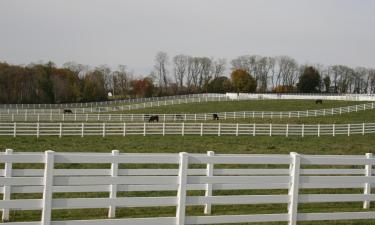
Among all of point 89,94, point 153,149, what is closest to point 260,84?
point 89,94

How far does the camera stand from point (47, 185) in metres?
6.62

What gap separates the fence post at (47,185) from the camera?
6562 mm

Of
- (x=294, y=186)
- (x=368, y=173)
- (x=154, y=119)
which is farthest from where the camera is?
(x=154, y=119)

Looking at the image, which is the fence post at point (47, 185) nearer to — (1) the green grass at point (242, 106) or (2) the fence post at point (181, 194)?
(2) the fence post at point (181, 194)

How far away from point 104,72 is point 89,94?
3533cm

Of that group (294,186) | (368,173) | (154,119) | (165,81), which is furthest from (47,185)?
(165,81)

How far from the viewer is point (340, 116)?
59562 millimetres

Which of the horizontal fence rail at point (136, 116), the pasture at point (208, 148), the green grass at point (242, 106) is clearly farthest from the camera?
the green grass at point (242, 106)

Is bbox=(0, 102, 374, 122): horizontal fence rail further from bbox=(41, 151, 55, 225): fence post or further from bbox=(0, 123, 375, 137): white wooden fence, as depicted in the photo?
bbox=(41, 151, 55, 225): fence post

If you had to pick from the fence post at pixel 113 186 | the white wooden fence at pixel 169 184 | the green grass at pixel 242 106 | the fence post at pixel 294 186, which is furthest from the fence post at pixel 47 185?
the green grass at pixel 242 106

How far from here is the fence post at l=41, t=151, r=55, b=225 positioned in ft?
21.5

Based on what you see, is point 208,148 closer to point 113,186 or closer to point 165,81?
point 113,186

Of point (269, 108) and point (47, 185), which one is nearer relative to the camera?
point (47, 185)

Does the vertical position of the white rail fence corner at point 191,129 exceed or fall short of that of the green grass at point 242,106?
it falls short
